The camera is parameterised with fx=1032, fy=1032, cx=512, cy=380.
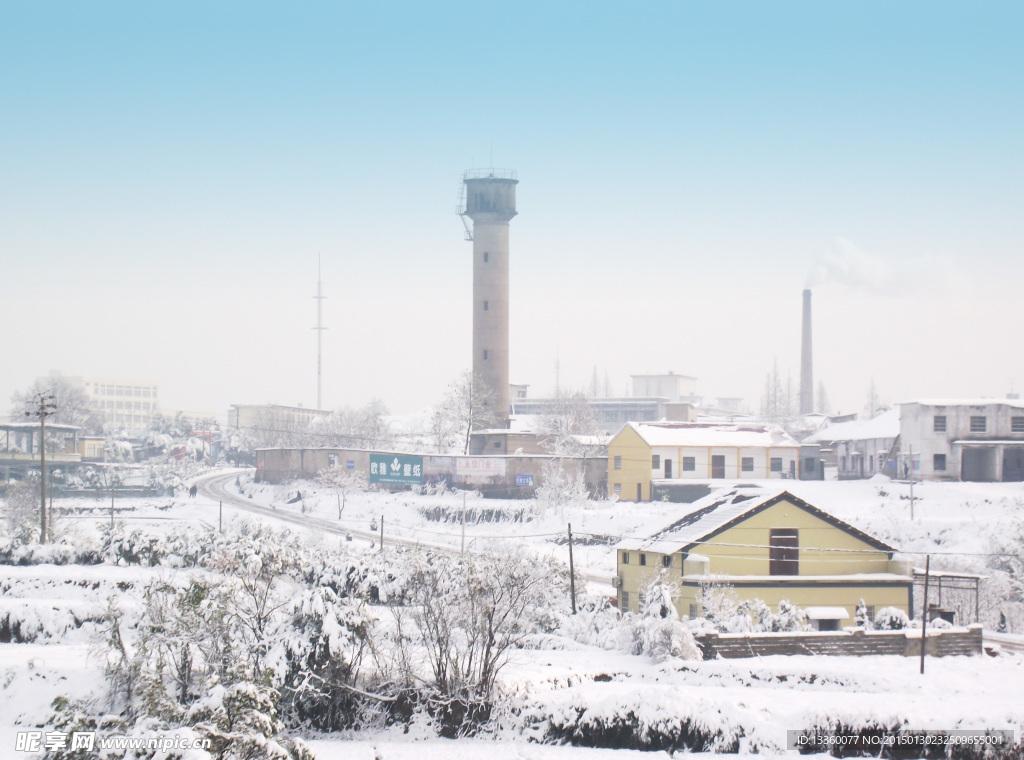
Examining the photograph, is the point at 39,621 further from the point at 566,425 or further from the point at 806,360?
the point at 806,360

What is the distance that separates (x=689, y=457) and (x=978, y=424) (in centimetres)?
1601

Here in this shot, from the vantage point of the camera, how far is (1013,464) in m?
56.3

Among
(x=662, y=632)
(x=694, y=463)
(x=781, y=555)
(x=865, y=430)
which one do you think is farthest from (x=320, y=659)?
(x=865, y=430)

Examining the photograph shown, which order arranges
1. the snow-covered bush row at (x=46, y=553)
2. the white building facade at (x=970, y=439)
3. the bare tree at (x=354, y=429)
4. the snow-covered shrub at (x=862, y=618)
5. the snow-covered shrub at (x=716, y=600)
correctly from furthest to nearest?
the bare tree at (x=354, y=429) → the white building facade at (x=970, y=439) → the snow-covered bush row at (x=46, y=553) → the snow-covered shrub at (x=716, y=600) → the snow-covered shrub at (x=862, y=618)

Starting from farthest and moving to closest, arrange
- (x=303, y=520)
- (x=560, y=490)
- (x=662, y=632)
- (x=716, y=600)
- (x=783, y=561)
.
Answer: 1. (x=560, y=490)
2. (x=303, y=520)
3. (x=783, y=561)
4. (x=716, y=600)
5. (x=662, y=632)

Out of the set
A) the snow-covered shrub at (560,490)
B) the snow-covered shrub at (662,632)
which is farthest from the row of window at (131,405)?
the snow-covered shrub at (662,632)

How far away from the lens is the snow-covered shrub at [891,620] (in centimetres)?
2992

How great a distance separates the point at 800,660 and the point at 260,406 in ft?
410

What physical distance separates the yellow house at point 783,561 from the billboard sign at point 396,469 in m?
32.5

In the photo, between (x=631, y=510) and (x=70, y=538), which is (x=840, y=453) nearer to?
(x=631, y=510)

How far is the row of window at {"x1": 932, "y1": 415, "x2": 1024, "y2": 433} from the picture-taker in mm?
57344

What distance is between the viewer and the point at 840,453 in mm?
70875

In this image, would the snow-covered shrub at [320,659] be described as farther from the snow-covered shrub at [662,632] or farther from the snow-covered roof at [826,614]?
the snow-covered roof at [826,614]

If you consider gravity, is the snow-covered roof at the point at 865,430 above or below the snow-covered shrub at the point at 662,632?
above
